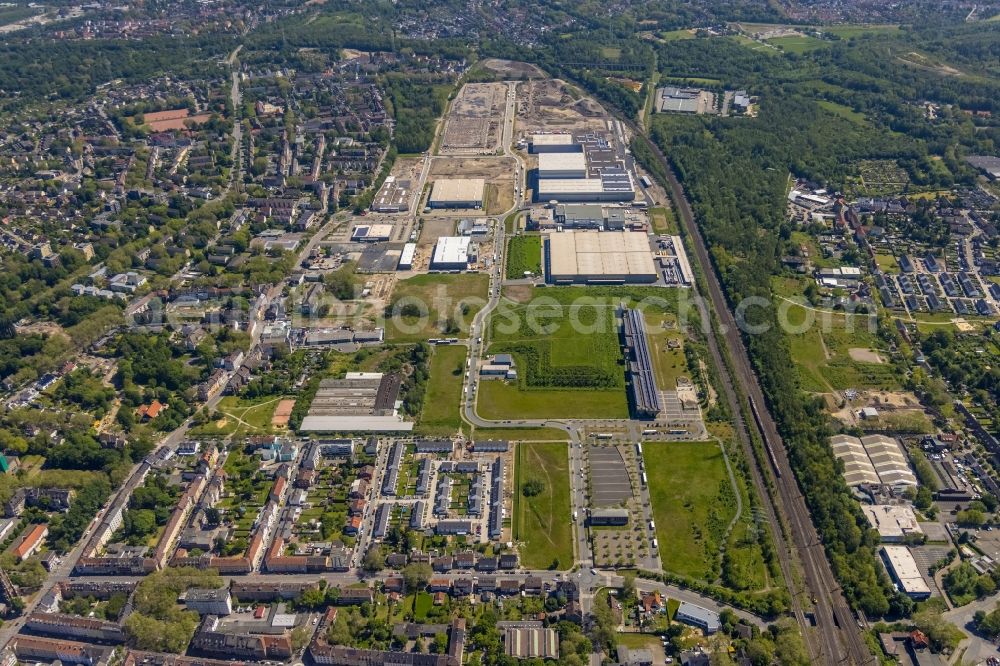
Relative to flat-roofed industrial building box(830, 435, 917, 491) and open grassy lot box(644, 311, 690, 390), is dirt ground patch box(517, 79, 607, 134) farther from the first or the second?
flat-roofed industrial building box(830, 435, 917, 491)

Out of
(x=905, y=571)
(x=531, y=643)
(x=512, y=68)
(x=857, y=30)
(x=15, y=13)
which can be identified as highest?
(x=15, y=13)

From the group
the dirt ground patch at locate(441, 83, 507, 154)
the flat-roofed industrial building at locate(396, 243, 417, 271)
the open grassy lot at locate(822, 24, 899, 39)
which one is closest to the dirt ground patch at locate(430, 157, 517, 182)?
the dirt ground patch at locate(441, 83, 507, 154)

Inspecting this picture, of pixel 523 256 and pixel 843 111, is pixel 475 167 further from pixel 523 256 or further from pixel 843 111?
pixel 843 111

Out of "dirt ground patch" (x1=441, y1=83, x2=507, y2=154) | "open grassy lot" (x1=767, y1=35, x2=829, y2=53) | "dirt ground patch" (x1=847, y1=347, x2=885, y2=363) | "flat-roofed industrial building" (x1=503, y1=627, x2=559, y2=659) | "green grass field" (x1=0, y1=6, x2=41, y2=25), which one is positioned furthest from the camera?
"green grass field" (x1=0, y1=6, x2=41, y2=25)

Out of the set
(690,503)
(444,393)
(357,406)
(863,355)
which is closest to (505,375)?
(444,393)

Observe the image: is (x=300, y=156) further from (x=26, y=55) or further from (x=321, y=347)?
(x=26, y=55)

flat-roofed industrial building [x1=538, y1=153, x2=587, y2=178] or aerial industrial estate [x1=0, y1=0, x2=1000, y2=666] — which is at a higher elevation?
flat-roofed industrial building [x1=538, y1=153, x2=587, y2=178]
